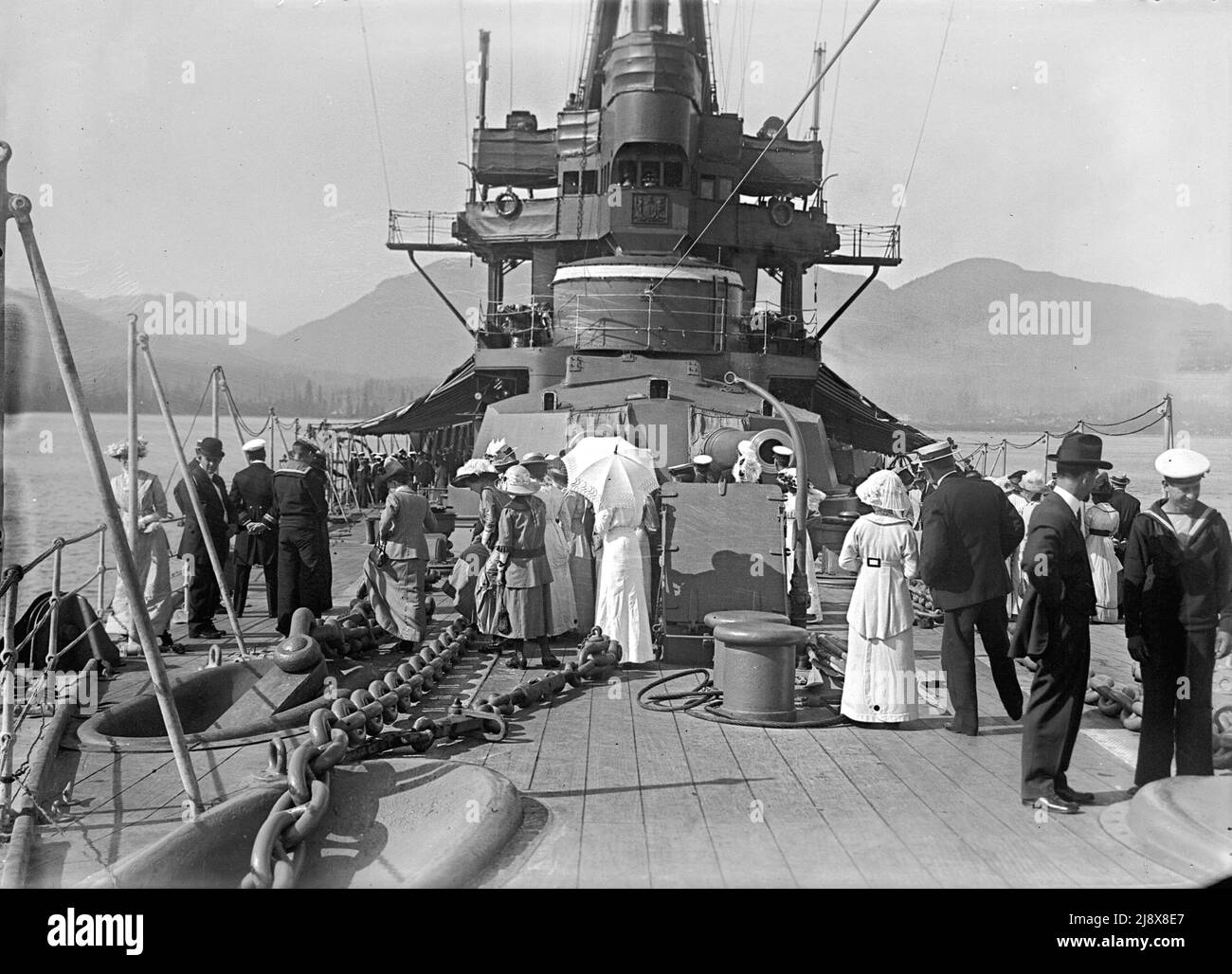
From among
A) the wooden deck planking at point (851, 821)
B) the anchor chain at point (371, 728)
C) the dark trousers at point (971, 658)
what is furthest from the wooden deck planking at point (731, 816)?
the dark trousers at point (971, 658)

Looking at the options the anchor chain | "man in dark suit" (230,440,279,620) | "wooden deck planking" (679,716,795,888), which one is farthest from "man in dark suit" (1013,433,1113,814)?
"man in dark suit" (230,440,279,620)

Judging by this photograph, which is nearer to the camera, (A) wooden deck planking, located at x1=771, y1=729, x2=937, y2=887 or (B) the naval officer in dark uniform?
(A) wooden deck planking, located at x1=771, y1=729, x2=937, y2=887

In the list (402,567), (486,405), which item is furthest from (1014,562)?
(486,405)

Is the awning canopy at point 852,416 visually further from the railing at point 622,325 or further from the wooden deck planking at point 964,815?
the wooden deck planking at point 964,815

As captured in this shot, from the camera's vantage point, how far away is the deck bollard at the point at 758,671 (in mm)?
5992

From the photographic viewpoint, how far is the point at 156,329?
6215mm

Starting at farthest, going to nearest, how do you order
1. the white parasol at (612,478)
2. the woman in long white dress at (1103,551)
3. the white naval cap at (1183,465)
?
1. the woman in long white dress at (1103,551)
2. the white parasol at (612,478)
3. the white naval cap at (1183,465)

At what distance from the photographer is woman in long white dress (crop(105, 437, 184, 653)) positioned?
26.7 feet

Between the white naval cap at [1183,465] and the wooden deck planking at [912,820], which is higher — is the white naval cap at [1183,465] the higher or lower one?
the higher one

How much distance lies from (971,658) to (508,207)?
67.0 ft

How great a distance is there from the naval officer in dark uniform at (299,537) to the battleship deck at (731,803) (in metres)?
1.86

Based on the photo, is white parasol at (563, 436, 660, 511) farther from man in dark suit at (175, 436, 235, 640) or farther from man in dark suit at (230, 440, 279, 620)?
man in dark suit at (175, 436, 235, 640)

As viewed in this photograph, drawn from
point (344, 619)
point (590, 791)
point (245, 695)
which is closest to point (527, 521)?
point (344, 619)
